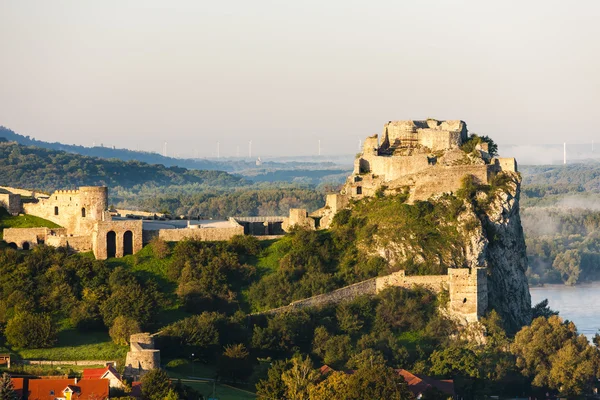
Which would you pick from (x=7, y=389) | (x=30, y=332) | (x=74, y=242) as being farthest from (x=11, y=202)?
(x=7, y=389)

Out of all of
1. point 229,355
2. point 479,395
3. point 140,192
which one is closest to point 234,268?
point 229,355

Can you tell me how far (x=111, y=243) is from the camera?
5916cm

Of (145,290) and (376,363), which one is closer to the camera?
(376,363)

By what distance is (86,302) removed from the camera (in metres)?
54.1

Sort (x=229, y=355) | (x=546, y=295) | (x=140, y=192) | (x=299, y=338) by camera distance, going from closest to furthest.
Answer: (x=229, y=355)
(x=299, y=338)
(x=546, y=295)
(x=140, y=192)

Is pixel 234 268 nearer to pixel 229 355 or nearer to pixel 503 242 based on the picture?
pixel 229 355

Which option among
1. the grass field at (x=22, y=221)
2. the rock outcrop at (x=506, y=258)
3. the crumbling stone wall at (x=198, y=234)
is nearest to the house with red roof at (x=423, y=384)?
the rock outcrop at (x=506, y=258)

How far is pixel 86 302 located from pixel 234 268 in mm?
6927

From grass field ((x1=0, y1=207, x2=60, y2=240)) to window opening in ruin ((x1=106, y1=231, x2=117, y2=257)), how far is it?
Answer: 3507 millimetres

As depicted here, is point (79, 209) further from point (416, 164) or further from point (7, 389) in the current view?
point (7, 389)

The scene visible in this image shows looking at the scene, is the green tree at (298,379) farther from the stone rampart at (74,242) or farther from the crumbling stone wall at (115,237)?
the stone rampart at (74,242)

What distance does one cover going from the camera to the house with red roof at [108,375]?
4488 cm

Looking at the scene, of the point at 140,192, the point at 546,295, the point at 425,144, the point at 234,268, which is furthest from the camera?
the point at 140,192

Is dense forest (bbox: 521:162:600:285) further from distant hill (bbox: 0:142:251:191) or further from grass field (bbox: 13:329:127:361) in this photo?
grass field (bbox: 13:329:127:361)
